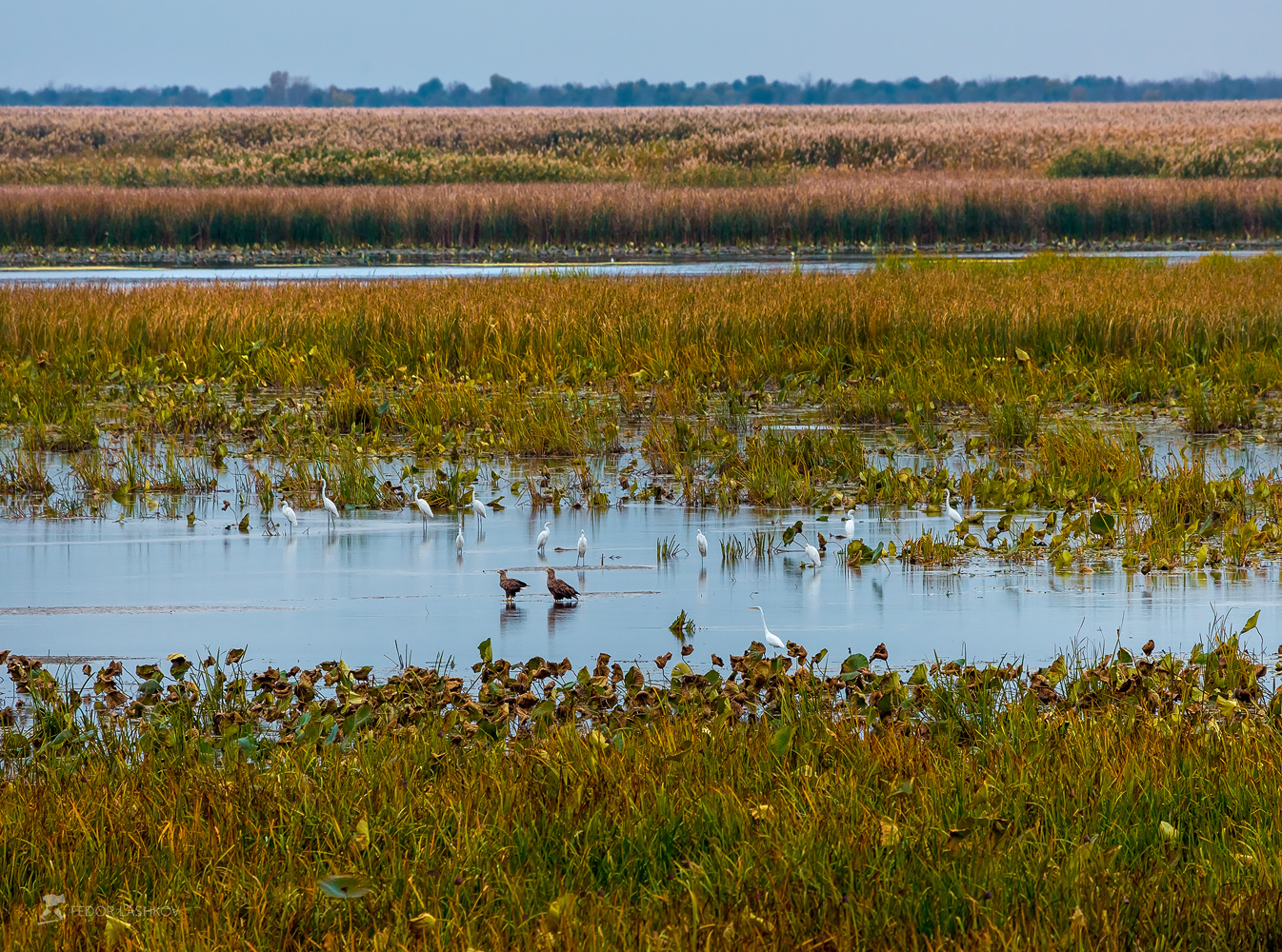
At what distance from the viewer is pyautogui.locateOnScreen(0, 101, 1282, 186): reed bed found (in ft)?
151

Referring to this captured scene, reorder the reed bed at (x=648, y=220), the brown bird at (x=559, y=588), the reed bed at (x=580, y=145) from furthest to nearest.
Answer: the reed bed at (x=580, y=145) → the reed bed at (x=648, y=220) → the brown bird at (x=559, y=588)

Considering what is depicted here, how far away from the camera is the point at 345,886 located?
11.2ft

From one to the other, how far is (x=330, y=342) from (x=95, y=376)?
7.77 feet

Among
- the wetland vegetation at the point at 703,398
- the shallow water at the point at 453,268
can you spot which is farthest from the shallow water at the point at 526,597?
the shallow water at the point at 453,268

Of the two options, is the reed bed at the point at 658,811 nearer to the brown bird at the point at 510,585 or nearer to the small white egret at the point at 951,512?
the brown bird at the point at 510,585

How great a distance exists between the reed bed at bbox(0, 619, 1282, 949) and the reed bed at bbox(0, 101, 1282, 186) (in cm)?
4053

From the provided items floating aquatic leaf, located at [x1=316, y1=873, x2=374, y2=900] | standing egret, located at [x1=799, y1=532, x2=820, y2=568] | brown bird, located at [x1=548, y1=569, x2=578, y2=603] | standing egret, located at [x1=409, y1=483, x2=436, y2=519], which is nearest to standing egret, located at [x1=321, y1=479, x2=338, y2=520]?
standing egret, located at [x1=409, y1=483, x2=436, y2=519]

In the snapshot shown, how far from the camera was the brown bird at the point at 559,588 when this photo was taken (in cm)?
694

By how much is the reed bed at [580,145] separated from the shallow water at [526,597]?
3712 centimetres

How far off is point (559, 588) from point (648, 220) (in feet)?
89.8

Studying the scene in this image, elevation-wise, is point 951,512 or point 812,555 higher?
point 951,512

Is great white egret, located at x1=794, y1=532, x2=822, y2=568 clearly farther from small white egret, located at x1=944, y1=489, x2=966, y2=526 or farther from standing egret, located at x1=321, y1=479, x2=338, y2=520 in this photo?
standing egret, located at x1=321, y1=479, x2=338, y2=520

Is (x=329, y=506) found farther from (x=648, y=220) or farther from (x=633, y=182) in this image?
(x=633, y=182)

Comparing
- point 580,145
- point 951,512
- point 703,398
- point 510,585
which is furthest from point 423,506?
point 580,145
